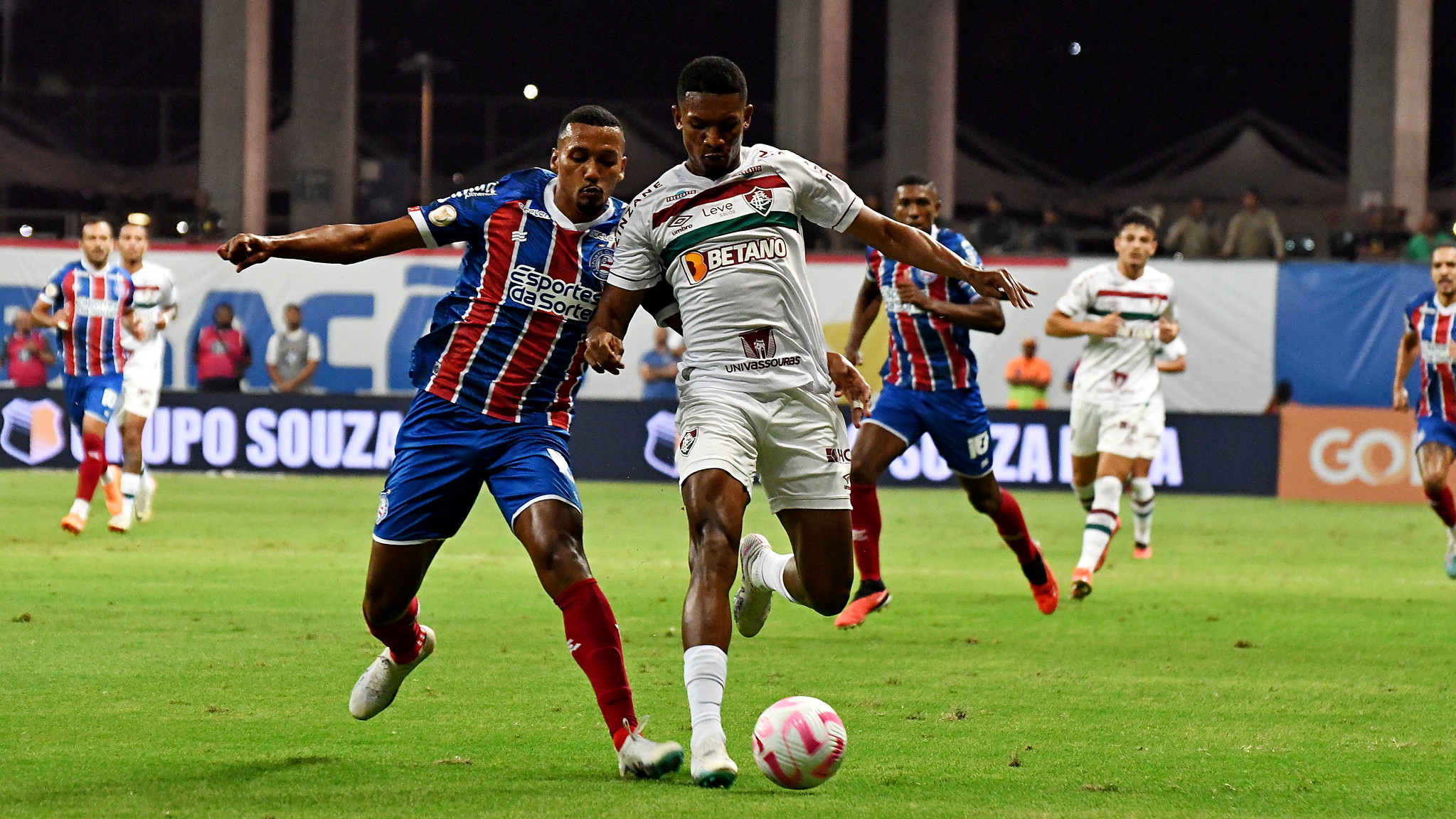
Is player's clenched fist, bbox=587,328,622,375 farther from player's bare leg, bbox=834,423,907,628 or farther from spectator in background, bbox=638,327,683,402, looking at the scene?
spectator in background, bbox=638,327,683,402

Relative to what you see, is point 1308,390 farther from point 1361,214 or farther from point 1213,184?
point 1213,184

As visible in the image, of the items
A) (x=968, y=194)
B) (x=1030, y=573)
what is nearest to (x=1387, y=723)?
(x=1030, y=573)

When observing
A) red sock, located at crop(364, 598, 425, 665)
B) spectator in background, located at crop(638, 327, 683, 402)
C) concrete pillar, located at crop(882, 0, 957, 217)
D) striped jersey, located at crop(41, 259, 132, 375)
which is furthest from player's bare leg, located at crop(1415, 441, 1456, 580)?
concrete pillar, located at crop(882, 0, 957, 217)

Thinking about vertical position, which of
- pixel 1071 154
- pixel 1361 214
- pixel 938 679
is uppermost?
pixel 1071 154

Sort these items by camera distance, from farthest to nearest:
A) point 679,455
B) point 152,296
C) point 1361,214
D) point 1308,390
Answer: point 1361,214 → point 1308,390 → point 152,296 → point 679,455

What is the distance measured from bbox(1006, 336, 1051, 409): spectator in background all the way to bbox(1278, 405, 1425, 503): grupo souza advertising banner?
2.84m

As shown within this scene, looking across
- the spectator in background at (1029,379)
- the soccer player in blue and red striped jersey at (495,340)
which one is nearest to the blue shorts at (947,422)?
the soccer player in blue and red striped jersey at (495,340)

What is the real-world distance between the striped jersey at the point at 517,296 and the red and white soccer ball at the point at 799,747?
1.42 meters

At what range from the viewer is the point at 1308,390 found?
22109 millimetres

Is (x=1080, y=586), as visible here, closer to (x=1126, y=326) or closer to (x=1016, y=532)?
(x=1016, y=532)

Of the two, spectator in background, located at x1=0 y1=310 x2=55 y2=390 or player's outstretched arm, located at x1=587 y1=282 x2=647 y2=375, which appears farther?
spectator in background, located at x1=0 y1=310 x2=55 y2=390

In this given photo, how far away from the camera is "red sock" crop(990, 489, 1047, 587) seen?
1002cm

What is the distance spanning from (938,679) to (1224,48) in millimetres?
35475

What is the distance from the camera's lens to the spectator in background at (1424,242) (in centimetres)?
2362
